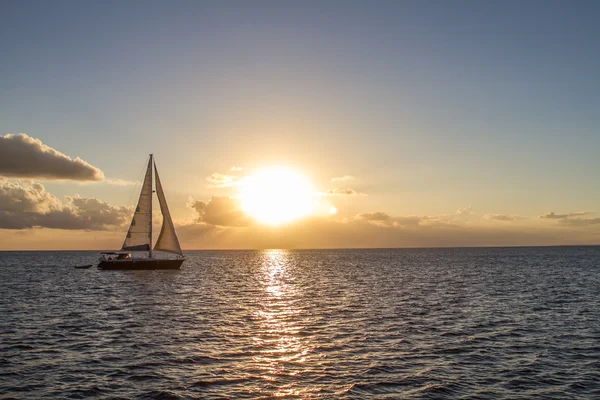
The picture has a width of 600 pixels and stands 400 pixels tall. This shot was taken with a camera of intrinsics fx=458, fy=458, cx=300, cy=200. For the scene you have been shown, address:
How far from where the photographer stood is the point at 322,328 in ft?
106

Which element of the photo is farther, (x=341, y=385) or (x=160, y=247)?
(x=160, y=247)

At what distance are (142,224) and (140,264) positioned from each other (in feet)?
24.2

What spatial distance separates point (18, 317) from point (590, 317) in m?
46.5

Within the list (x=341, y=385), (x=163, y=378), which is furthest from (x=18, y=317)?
(x=341, y=385)

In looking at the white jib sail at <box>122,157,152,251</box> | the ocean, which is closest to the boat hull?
the white jib sail at <box>122,157,152,251</box>

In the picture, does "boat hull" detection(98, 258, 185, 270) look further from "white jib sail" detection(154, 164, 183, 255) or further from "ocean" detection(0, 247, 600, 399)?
"ocean" detection(0, 247, 600, 399)

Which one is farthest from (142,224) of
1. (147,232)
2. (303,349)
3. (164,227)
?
(303,349)

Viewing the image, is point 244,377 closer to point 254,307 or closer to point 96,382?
point 96,382

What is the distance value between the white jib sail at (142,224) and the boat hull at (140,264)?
2.45 metres

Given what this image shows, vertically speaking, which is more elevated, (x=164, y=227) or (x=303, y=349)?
(x=164, y=227)

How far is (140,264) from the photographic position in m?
83.8

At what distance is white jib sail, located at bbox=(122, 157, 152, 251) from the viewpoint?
83.0 metres

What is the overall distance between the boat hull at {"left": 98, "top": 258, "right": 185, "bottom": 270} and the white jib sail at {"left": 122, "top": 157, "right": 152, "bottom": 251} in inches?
96.5

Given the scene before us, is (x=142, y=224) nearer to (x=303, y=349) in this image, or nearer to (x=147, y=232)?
(x=147, y=232)
